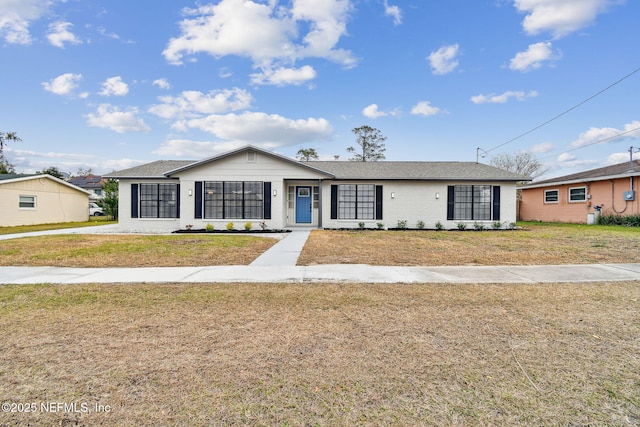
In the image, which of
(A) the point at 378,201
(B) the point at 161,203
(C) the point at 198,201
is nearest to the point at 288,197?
(C) the point at 198,201

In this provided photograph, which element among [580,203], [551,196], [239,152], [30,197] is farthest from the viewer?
[551,196]

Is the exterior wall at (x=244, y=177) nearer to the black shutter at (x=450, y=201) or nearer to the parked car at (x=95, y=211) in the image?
the black shutter at (x=450, y=201)

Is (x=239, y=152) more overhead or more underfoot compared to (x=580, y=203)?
more overhead

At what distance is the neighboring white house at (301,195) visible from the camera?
16531mm

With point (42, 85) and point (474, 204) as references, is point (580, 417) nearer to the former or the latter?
point (474, 204)

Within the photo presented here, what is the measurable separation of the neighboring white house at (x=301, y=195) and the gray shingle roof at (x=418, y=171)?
2.2 inches

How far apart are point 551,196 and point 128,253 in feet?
89.5

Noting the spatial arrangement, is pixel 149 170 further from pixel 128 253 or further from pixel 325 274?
pixel 325 274

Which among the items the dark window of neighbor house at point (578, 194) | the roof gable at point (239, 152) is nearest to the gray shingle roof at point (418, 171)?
the roof gable at point (239, 152)

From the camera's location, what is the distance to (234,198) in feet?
55.0

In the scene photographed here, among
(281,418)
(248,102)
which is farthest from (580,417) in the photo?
(248,102)

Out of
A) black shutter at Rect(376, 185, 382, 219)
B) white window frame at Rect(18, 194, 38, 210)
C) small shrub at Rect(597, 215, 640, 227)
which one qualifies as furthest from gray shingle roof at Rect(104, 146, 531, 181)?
white window frame at Rect(18, 194, 38, 210)

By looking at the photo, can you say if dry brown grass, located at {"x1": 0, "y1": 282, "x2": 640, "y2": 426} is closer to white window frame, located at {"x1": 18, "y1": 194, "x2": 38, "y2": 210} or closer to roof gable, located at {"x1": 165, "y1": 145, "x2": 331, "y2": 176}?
roof gable, located at {"x1": 165, "y1": 145, "x2": 331, "y2": 176}

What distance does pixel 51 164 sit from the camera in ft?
156
